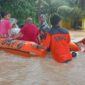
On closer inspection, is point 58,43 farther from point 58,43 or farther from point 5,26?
point 5,26

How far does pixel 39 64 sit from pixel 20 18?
13479 mm

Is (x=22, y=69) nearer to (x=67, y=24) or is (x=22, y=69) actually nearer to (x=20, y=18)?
(x=20, y=18)

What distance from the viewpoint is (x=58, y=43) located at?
898 cm

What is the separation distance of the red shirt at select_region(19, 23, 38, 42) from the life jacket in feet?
7.52

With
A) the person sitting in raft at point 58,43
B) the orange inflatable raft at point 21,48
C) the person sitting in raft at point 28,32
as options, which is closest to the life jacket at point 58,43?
the person sitting in raft at point 58,43

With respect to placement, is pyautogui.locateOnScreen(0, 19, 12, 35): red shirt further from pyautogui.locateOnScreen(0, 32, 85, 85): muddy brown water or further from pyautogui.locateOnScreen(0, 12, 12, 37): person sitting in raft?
pyautogui.locateOnScreen(0, 32, 85, 85): muddy brown water

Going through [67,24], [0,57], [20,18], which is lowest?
[67,24]

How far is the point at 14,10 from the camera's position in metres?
21.8

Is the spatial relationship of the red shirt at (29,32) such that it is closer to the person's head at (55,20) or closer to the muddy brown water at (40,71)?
the muddy brown water at (40,71)

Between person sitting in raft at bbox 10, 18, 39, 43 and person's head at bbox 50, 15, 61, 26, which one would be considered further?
person sitting in raft at bbox 10, 18, 39, 43

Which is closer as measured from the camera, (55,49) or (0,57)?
(55,49)

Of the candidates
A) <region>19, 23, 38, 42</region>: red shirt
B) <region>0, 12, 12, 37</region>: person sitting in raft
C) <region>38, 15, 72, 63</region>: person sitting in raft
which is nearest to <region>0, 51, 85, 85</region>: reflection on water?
<region>38, 15, 72, 63</region>: person sitting in raft

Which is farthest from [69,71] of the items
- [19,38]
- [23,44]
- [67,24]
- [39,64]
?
[67,24]

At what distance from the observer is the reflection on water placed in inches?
272
